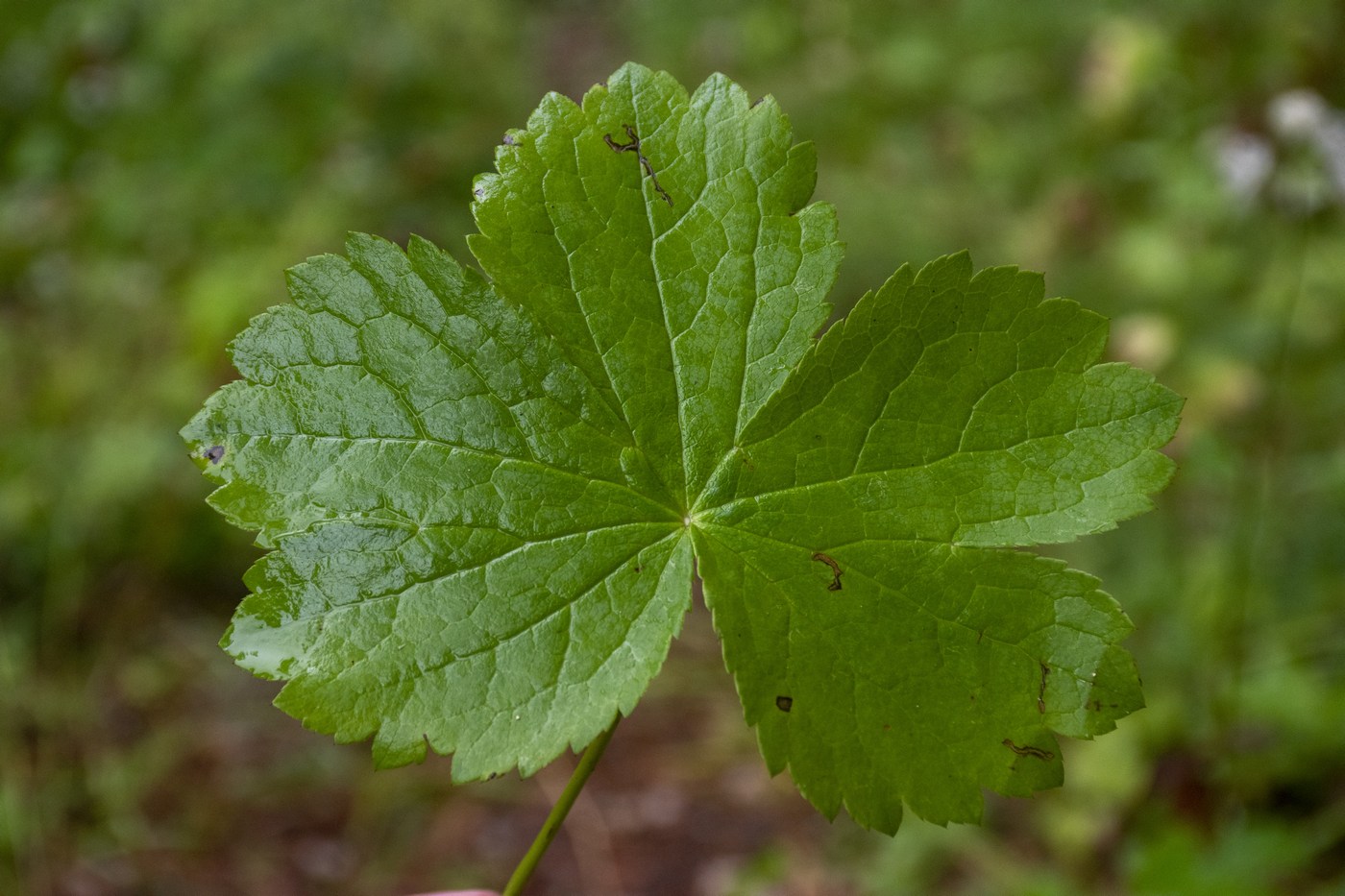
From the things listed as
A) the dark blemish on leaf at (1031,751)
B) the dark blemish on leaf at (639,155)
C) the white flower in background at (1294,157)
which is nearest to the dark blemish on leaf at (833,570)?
the dark blemish on leaf at (1031,751)

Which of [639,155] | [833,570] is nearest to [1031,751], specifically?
[833,570]

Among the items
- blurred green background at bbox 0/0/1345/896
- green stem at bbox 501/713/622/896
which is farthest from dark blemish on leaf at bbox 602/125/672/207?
blurred green background at bbox 0/0/1345/896

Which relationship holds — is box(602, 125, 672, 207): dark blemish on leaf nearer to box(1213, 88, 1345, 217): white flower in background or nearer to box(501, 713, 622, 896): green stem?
box(501, 713, 622, 896): green stem

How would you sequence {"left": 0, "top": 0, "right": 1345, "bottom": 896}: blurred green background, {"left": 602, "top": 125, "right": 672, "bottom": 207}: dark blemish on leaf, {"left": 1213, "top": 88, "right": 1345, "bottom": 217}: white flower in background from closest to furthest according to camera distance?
{"left": 602, "top": 125, "right": 672, "bottom": 207}: dark blemish on leaf < {"left": 1213, "top": 88, "right": 1345, "bottom": 217}: white flower in background < {"left": 0, "top": 0, "right": 1345, "bottom": 896}: blurred green background

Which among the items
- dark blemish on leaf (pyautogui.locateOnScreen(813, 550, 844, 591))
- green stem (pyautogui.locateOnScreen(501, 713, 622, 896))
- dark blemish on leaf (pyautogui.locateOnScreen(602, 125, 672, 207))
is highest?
dark blemish on leaf (pyautogui.locateOnScreen(602, 125, 672, 207))

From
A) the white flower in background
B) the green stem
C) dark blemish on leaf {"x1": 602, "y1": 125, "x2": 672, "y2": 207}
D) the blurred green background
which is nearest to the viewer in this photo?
the green stem

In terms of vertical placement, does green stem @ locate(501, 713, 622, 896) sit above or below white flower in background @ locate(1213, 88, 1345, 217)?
above

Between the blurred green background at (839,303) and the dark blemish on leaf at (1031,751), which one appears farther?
the blurred green background at (839,303)

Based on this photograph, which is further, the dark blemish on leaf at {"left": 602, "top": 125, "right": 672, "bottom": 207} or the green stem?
the dark blemish on leaf at {"left": 602, "top": 125, "right": 672, "bottom": 207}

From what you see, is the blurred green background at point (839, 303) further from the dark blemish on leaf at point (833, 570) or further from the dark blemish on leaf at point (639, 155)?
the dark blemish on leaf at point (639, 155)
